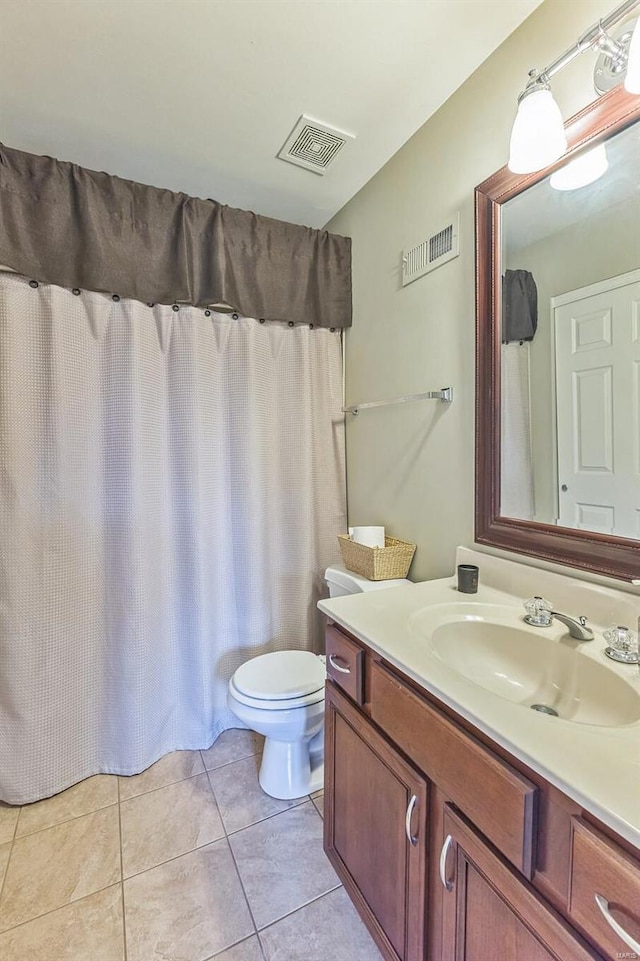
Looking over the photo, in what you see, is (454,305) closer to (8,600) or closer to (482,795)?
(482,795)

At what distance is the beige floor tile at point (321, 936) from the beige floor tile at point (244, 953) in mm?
17

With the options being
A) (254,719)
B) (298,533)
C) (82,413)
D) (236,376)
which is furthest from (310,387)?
(254,719)

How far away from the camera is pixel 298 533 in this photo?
1982 millimetres

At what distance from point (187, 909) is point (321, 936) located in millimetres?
378

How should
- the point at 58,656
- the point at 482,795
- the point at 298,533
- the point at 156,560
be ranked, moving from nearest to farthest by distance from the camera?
the point at 482,795
the point at 58,656
the point at 156,560
the point at 298,533

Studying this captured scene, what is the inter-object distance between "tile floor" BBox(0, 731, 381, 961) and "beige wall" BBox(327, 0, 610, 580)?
39.5 inches

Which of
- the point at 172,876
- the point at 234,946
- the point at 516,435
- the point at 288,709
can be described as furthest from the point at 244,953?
the point at 516,435

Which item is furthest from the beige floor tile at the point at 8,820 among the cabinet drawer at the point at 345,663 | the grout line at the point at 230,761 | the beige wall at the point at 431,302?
the beige wall at the point at 431,302

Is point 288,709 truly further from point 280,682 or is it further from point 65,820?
point 65,820

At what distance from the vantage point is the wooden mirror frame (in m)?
0.98

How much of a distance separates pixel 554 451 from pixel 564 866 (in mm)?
858

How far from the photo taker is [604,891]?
496 millimetres

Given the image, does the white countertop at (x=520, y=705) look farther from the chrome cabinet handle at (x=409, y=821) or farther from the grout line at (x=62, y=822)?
the grout line at (x=62, y=822)

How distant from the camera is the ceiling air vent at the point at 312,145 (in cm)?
146
